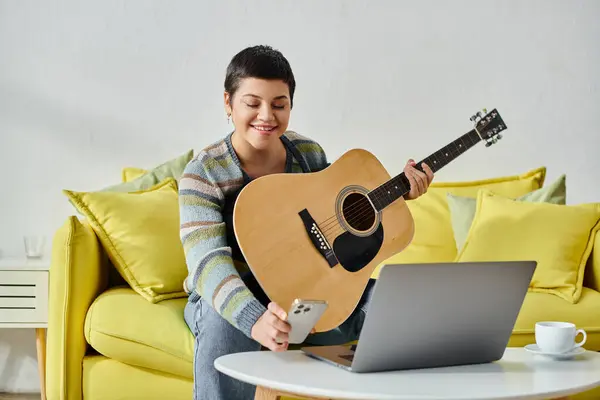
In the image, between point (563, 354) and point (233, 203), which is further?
point (233, 203)

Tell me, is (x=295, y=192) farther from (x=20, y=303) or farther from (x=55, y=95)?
(x=55, y=95)

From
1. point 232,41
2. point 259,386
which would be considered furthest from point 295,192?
point 232,41

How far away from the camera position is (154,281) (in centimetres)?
243

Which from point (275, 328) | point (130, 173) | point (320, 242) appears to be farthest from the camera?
point (130, 173)

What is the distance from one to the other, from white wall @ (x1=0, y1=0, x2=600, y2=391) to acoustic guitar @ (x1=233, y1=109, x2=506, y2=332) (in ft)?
3.94

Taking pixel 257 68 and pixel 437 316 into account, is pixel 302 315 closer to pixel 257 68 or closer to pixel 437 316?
pixel 437 316

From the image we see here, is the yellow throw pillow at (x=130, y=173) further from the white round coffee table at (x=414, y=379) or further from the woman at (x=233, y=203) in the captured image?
the white round coffee table at (x=414, y=379)

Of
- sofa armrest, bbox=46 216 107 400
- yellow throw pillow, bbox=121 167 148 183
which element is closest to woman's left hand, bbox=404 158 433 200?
sofa armrest, bbox=46 216 107 400

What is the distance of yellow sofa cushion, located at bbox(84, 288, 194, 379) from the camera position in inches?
85.9

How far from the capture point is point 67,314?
2.30 m

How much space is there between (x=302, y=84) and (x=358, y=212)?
1328 millimetres

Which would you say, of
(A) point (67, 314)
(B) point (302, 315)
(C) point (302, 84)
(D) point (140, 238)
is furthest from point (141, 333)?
(C) point (302, 84)

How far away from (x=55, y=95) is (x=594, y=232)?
2002mm

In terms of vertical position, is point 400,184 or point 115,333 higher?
point 400,184
